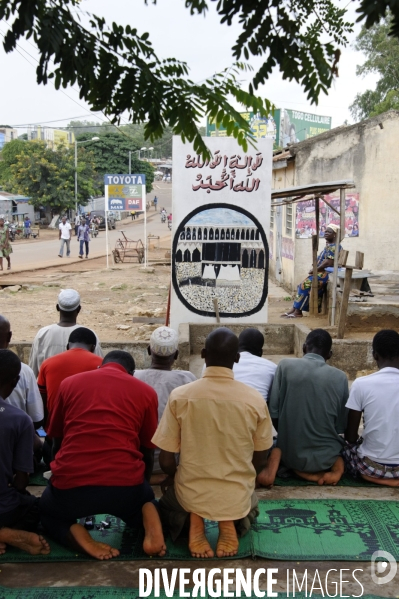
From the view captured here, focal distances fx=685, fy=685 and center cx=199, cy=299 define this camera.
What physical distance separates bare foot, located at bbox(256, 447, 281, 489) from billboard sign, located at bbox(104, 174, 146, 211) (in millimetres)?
19496

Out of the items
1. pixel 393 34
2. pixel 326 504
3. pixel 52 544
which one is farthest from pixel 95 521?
pixel 393 34

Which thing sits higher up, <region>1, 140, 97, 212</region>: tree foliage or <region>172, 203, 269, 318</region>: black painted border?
<region>1, 140, 97, 212</region>: tree foliage

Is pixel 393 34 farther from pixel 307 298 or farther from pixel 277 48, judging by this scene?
pixel 307 298

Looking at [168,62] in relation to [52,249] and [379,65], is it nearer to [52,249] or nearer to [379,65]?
[379,65]

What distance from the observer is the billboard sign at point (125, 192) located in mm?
23547

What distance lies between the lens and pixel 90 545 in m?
3.48

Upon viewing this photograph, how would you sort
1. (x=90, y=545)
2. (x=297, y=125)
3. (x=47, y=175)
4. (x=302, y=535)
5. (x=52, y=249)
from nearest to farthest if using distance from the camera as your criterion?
(x=90, y=545) < (x=302, y=535) < (x=52, y=249) < (x=297, y=125) < (x=47, y=175)

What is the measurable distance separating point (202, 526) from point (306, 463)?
1.16 metres

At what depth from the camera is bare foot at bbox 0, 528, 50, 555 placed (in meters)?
3.49

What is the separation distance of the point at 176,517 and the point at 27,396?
1294mm

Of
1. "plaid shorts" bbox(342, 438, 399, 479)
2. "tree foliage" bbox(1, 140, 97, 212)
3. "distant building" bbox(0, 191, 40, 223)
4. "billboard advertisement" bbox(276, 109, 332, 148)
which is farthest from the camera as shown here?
"tree foliage" bbox(1, 140, 97, 212)

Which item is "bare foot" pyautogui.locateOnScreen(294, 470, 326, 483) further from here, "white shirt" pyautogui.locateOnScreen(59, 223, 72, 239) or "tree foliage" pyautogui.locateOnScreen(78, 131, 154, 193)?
"tree foliage" pyautogui.locateOnScreen(78, 131, 154, 193)

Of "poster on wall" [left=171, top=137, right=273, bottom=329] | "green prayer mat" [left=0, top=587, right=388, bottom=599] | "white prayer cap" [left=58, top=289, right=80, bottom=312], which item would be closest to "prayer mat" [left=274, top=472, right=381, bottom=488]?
"green prayer mat" [left=0, top=587, right=388, bottom=599]

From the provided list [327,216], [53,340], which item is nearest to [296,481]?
[53,340]
